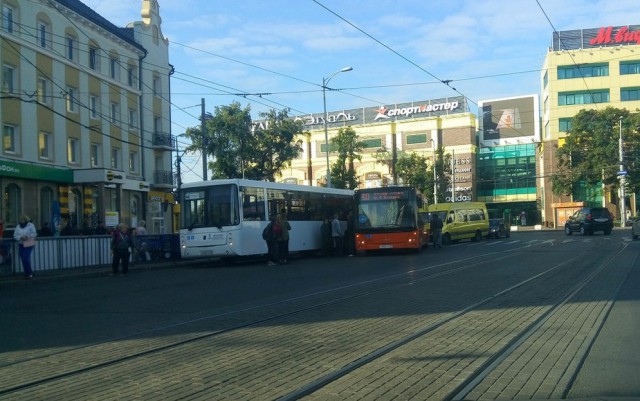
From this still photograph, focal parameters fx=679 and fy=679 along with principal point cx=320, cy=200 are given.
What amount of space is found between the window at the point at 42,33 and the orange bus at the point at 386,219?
56.3 feet

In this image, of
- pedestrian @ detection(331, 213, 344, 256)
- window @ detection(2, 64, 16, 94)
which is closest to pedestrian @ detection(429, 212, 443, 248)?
pedestrian @ detection(331, 213, 344, 256)

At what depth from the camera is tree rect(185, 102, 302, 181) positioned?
43.5 metres

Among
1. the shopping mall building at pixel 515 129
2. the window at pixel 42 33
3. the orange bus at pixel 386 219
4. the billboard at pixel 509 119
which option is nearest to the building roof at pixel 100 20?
the window at pixel 42 33

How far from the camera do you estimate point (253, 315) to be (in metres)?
11.0

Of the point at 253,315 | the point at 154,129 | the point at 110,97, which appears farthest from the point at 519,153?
the point at 253,315

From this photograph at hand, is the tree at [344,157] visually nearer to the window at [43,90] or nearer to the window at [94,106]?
the window at [94,106]

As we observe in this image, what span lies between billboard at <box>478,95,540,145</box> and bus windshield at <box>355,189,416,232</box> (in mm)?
61490

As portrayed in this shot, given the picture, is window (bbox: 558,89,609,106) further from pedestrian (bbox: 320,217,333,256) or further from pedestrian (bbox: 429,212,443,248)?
pedestrian (bbox: 320,217,333,256)

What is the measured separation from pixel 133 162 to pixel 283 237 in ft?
72.6

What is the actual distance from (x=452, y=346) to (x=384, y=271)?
11053 mm

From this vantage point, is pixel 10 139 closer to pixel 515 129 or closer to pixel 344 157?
pixel 344 157

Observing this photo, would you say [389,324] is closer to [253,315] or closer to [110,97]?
[253,315]

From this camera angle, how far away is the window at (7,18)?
99.0 feet

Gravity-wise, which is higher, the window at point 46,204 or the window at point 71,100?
the window at point 71,100
